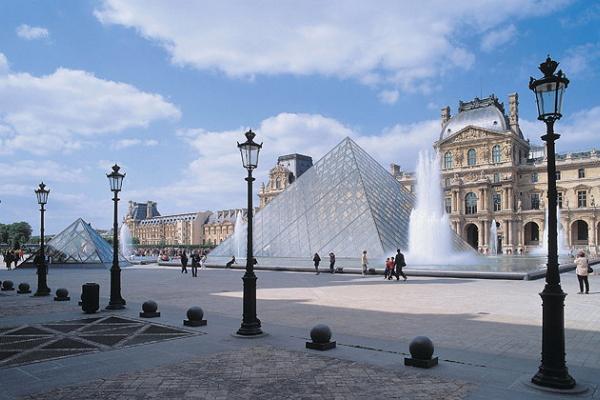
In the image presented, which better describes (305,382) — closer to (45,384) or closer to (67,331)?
(45,384)

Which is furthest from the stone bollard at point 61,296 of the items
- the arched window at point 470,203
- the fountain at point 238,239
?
the arched window at point 470,203

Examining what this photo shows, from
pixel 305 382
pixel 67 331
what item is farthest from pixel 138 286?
pixel 305 382

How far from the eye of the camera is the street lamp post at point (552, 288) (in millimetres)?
4629

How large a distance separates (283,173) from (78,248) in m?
51.4

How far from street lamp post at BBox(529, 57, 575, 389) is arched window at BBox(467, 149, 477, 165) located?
6295 cm

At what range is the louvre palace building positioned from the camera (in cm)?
5756

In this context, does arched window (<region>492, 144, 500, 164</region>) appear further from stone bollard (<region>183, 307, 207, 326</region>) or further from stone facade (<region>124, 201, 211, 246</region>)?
stone facade (<region>124, 201, 211, 246</region>)

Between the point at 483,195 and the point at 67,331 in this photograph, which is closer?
the point at 67,331

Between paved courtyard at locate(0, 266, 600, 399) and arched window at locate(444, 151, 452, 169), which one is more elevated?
arched window at locate(444, 151, 452, 169)

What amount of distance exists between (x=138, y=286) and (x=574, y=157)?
194 feet

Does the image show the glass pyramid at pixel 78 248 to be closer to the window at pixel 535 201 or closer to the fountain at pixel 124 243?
the fountain at pixel 124 243

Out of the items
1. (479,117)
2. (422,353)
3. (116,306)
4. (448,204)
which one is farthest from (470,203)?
(422,353)

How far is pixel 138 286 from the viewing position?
54.4 feet

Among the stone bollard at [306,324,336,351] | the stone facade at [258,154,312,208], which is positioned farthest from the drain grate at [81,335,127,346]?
the stone facade at [258,154,312,208]
